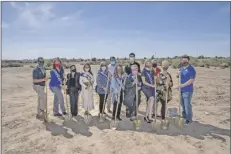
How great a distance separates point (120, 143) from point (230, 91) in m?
8.47

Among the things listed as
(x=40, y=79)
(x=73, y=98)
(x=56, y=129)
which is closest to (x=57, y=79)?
(x=40, y=79)

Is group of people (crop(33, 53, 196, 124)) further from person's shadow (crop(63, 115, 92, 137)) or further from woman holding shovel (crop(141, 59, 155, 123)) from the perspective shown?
person's shadow (crop(63, 115, 92, 137))

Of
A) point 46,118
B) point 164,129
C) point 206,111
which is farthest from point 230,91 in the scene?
point 46,118

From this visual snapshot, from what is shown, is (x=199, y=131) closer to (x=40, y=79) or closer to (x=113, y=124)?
(x=113, y=124)

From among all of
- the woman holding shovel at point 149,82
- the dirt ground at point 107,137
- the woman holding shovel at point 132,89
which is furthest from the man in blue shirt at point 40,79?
the woman holding shovel at point 149,82

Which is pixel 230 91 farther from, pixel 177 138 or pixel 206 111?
pixel 177 138

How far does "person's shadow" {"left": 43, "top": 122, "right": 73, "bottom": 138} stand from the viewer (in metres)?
6.86

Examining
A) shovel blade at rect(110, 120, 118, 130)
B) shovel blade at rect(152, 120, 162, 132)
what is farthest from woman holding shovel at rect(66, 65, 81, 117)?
shovel blade at rect(152, 120, 162, 132)

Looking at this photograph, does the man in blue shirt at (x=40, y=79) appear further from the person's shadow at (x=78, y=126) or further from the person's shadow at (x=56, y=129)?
the person's shadow at (x=78, y=126)

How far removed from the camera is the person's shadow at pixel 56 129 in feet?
22.5

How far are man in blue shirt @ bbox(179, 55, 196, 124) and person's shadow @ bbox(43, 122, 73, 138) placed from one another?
321 cm

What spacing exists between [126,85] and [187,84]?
5.42ft

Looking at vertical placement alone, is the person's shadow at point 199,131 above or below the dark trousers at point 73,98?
below

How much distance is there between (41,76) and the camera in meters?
7.91
